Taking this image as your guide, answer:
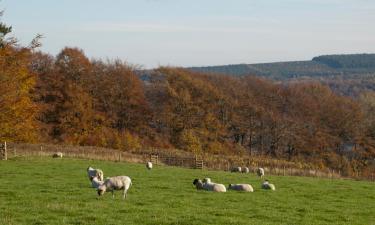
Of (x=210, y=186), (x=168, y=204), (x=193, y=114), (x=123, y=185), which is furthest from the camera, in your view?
(x=193, y=114)

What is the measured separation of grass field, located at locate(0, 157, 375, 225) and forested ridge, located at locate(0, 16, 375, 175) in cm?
4542

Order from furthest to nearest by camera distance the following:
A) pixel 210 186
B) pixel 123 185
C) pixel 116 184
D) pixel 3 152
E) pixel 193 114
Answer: pixel 193 114, pixel 3 152, pixel 210 186, pixel 123 185, pixel 116 184

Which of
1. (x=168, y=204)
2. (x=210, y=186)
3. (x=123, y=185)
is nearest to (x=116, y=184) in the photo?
(x=123, y=185)

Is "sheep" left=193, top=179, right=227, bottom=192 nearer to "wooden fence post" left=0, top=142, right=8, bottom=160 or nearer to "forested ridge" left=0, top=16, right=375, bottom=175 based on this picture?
"wooden fence post" left=0, top=142, right=8, bottom=160

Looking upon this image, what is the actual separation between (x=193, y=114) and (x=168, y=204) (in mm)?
68716

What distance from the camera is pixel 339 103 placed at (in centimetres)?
10181

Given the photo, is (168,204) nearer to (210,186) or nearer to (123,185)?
(123,185)

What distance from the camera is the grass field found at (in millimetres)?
19328

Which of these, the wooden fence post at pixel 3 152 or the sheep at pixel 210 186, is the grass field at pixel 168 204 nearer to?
the sheep at pixel 210 186

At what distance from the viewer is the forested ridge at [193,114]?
82.2 meters

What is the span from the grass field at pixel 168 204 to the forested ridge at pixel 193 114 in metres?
45.4

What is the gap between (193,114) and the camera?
9181 centimetres

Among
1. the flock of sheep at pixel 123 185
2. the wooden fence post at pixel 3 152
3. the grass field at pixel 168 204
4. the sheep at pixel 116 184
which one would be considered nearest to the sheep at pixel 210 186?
the flock of sheep at pixel 123 185

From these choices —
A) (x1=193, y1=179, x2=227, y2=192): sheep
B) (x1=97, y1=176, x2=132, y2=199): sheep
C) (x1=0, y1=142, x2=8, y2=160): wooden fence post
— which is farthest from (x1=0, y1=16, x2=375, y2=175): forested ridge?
(x1=97, y1=176, x2=132, y2=199): sheep
